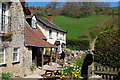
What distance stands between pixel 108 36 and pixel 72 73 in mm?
5210

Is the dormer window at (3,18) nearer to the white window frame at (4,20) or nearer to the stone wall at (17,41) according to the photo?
the white window frame at (4,20)

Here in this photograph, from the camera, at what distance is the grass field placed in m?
55.7

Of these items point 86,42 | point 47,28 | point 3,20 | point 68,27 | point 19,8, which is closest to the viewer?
point 3,20

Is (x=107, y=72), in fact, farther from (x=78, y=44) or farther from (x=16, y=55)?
(x=78, y=44)

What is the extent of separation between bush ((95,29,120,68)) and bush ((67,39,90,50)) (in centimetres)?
2996

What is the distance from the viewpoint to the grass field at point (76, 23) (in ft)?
183

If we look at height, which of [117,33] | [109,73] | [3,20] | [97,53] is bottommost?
[109,73]

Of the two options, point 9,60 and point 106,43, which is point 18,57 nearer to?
point 9,60

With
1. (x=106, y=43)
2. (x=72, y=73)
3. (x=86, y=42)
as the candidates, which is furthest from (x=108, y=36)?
(x=86, y=42)

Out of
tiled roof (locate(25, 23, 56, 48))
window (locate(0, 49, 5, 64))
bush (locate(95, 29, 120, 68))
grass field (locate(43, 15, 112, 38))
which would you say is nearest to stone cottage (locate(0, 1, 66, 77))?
window (locate(0, 49, 5, 64))

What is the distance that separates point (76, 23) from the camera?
6450 centimetres

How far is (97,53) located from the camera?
12.3m

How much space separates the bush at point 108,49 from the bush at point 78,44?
30.0 meters

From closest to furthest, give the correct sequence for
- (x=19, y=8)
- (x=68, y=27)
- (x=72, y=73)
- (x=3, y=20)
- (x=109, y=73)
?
1. (x=72, y=73)
2. (x=109, y=73)
3. (x=3, y=20)
4. (x=19, y=8)
5. (x=68, y=27)
